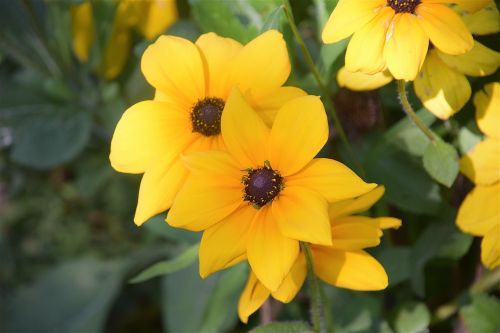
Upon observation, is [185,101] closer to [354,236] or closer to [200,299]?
[354,236]

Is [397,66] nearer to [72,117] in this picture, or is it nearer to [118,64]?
[118,64]

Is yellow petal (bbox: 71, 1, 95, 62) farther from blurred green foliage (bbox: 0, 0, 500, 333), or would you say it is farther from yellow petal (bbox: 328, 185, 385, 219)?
yellow petal (bbox: 328, 185, 385, 219)

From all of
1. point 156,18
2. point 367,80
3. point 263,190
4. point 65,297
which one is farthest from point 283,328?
point 65,297

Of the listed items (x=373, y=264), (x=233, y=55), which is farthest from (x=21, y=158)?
(x=373, y=264)

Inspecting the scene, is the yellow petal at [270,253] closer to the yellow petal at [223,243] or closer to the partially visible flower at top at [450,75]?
the yellow petal at [223,243]

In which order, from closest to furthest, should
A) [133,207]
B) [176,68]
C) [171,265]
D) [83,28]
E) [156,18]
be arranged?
1. [176,68]
2. [171,265]
3. [156,18]
4. [83,28]
5. [133,207]
